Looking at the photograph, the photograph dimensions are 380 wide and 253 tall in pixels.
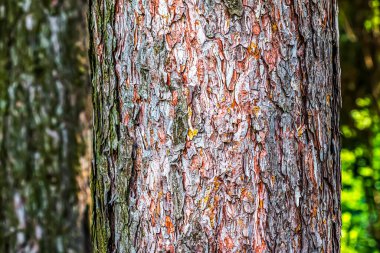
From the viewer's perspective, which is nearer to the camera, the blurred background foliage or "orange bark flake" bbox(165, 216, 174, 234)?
"orange bark flake" bbox(165, 216, 174, 234)

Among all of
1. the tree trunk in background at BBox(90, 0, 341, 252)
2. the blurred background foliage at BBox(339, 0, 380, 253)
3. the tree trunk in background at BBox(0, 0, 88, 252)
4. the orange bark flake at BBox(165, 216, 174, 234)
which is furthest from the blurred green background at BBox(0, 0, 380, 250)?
the orange bark flake at BBox(165, 216, 174, 234)

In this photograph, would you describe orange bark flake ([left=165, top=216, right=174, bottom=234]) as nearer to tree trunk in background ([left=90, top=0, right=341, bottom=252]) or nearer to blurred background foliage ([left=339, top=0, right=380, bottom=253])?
tree trunk in background ([left=90, top=0, right=341, bottom=252])

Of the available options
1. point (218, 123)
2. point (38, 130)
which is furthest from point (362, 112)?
point (218, 123)

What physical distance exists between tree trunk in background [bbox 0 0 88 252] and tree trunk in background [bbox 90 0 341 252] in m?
2.52

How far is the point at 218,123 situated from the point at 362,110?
520 cm

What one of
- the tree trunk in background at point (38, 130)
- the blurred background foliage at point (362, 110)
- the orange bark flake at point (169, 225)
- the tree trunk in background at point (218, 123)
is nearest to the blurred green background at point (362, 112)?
the blurred background foliage at point (362, 110)

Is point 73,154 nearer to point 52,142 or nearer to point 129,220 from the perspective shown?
point 52,142

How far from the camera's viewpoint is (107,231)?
2.15m

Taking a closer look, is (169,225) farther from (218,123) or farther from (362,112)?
(362,112)

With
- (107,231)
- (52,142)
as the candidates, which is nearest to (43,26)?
(52,142)

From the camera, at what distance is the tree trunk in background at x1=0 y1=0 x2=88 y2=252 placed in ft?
14.9

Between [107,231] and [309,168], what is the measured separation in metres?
0.62

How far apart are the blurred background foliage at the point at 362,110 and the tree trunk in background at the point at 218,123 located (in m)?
4.56

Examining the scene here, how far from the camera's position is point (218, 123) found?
198 cm
